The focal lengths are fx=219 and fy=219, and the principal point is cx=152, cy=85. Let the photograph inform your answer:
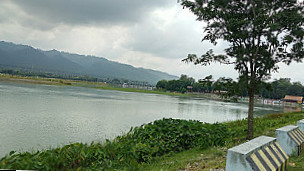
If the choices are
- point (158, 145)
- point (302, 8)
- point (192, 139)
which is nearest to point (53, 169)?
point (158, 145)

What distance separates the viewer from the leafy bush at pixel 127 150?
17.3 feet

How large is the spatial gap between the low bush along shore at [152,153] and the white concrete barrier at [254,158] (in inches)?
51.9

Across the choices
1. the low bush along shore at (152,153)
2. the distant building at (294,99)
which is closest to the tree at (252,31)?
the low bush along shore at (152,153)

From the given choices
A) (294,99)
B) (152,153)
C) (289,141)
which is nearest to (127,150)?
(152,153)

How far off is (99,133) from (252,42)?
8.95m

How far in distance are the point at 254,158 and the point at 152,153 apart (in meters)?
3.88

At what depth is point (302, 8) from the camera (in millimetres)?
8336

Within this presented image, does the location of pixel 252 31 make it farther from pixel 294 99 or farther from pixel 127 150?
pixel 294 99

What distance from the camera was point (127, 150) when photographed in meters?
6.74

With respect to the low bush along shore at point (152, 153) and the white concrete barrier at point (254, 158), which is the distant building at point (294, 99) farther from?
the white concrete barrier at point (254, 158)

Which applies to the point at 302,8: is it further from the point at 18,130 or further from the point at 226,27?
the point at 18,130

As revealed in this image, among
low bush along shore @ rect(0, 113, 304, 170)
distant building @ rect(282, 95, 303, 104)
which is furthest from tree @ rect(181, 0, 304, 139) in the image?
distant building @ rect(282, 95, 303, 104)

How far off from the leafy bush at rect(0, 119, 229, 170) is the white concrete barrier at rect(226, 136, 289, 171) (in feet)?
9.24

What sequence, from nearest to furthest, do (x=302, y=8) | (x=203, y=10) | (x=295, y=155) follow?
(x=295, y=155)
(x=302, y=8)
(x=203, y=10)
